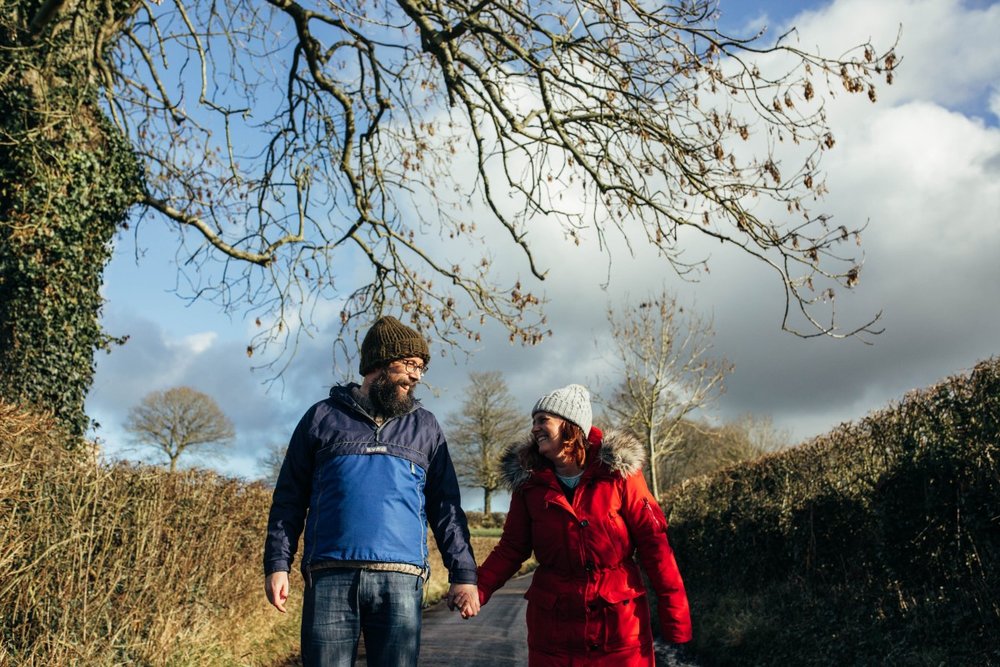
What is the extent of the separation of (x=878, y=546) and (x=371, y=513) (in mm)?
5422

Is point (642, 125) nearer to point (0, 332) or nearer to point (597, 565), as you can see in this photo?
point (597, 565)

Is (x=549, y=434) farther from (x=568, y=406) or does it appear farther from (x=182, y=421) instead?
(x=182, y=421)

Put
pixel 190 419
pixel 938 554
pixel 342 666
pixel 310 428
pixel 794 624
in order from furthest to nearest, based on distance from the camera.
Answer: pixel 190 419
pixel 794 624
pixel 938 554
pixel 310 428
pixel 342 666

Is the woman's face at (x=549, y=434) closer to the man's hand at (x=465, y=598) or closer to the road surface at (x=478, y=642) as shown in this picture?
the man's hand at (x=465, y=598)

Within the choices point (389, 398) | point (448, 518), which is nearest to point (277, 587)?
point (448, 518)

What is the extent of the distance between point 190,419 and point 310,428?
45231 millimetres

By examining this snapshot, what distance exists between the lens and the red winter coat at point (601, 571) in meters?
3.90

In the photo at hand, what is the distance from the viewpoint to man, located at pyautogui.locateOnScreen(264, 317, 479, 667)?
3.61 m

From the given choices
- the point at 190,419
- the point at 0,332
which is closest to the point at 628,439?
the point at 0,332

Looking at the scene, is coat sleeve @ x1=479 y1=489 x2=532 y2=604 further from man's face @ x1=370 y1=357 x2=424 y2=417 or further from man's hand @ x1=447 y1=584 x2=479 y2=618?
man's face @ x1=370 y1=357 x2=424 y2=417

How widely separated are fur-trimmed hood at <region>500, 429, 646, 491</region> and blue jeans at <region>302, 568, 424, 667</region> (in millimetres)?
942

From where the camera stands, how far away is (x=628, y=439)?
413 centimetres

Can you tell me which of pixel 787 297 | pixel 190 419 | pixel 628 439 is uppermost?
pixel 190 419

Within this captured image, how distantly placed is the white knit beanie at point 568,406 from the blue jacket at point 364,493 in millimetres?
538
